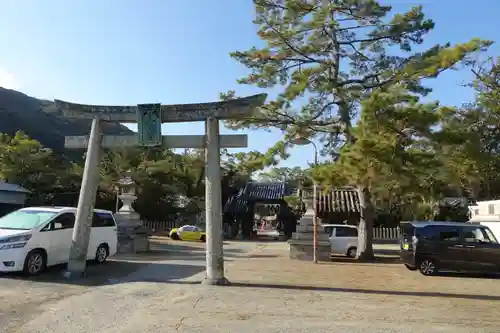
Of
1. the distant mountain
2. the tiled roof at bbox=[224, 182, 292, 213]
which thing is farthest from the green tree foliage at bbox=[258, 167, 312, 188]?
the distant mountain

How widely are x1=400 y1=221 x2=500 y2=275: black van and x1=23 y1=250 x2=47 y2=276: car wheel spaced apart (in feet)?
34.9

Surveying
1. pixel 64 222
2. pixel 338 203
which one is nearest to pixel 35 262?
pixel 64 222

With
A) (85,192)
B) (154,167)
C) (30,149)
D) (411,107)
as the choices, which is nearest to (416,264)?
(411,107)

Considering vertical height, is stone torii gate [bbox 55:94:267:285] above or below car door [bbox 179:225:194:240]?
above

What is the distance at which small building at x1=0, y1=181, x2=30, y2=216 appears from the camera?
88.8ft

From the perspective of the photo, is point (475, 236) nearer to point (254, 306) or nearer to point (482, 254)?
point (482, 254)

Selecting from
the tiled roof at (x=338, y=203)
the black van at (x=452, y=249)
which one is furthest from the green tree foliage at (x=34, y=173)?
the black van at (x=452, y=249)

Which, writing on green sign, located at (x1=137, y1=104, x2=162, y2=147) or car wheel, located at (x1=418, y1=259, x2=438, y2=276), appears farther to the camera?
car wheel, located at (x1=418, y1=259, x2=438, y2=276)

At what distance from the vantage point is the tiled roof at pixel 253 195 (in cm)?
3698

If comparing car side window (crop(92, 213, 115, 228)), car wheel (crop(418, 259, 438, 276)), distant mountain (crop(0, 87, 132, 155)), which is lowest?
car wheel (crop(418, 259, 438, 276))

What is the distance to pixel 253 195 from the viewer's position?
3791 cm

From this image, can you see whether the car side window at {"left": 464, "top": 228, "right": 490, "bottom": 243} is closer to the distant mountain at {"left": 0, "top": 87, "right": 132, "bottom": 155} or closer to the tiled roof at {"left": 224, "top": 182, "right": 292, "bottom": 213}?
the tiled roof at {"left": 224, "top": 182, "right": 292, "bottom": 213}

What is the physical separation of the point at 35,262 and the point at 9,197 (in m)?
19.1

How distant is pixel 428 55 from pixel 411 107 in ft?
11.6
